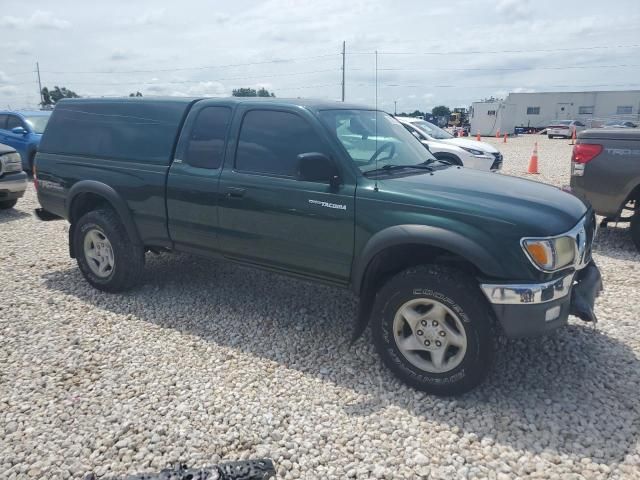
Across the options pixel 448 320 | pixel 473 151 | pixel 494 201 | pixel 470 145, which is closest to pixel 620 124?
pixel 470 145

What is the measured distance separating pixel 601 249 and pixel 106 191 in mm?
5970

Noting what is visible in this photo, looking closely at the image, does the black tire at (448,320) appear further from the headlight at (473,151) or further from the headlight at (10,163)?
the headlight at (473,151)

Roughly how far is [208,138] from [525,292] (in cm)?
278

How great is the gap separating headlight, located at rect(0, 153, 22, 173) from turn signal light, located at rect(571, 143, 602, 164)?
28.6ft

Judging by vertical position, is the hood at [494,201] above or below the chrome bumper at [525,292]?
above

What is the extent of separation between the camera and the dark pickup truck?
10.4 ft

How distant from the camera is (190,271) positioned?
5.93 meters

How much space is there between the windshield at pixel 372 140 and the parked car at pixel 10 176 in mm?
7091

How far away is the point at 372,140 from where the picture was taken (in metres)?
4.12

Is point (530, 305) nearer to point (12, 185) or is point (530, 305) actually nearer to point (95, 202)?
point (95, 202)

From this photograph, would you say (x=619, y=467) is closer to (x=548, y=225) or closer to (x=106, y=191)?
(x=548, y=225)

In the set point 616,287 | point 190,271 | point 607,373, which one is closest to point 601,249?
point 616,287

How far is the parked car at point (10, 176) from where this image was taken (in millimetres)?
8766

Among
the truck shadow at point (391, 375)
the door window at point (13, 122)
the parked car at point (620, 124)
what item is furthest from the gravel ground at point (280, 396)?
the parked car at point (620, 124)
